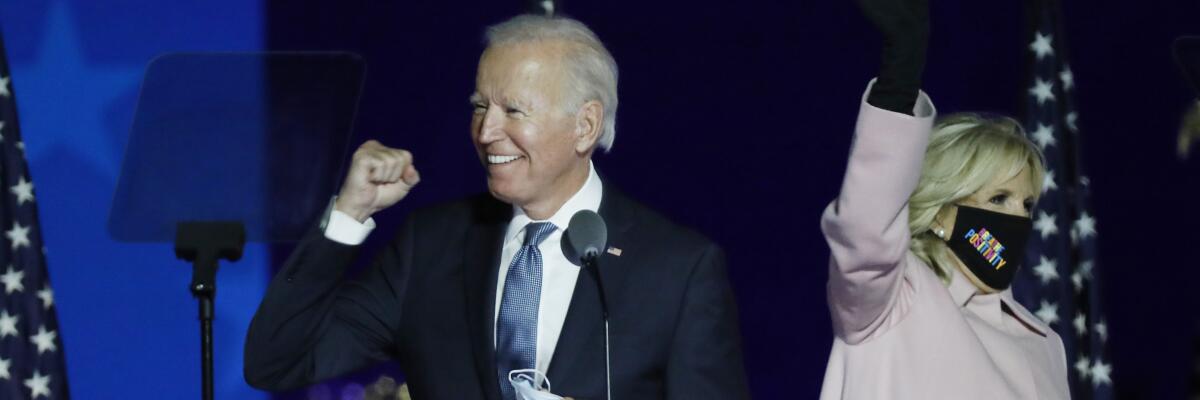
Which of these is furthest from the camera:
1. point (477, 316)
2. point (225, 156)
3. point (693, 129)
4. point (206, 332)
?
point (693, 129)

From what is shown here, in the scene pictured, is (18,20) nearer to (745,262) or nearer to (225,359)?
(225,359)

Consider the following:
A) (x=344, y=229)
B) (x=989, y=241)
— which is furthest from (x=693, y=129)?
(x=344, y=229)

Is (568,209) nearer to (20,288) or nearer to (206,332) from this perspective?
(206,332)

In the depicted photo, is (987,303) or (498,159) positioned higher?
(498,159)

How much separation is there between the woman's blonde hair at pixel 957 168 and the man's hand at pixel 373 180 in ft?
2.70

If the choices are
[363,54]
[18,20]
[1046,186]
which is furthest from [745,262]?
[18,20]

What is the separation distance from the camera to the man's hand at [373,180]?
268 centimetres

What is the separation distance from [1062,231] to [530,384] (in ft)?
8.50

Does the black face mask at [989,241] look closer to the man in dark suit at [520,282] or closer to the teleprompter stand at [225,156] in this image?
the man in dark suit at [520,282]

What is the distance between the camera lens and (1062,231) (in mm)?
4828

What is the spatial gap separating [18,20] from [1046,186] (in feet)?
9.54

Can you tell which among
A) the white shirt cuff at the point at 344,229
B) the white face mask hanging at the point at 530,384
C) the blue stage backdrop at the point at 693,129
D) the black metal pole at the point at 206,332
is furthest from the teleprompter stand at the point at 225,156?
the blue stage backdrop at the point at 693,129

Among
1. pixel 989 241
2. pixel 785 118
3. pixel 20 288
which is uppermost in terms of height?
pixel 989 241

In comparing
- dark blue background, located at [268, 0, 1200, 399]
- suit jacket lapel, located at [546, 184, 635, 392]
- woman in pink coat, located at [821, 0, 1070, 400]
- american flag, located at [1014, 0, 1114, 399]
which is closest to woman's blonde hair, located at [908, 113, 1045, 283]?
woman in pink coat, located at [821, 0, 1070, 400]
